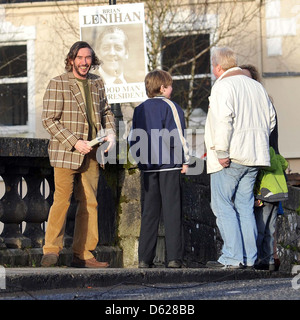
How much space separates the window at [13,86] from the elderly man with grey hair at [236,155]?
1285 centimetres

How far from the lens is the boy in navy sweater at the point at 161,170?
8398mm

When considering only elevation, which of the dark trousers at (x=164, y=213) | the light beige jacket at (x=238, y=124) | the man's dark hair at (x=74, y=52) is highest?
the man's dark hair at (x=74, y=52)

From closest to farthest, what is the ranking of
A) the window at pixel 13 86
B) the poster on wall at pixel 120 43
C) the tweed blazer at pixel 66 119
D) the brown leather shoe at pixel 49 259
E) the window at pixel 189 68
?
the brown leather shoe at pixel 49 259 < the tweed blazer at pixel 66 119 < the poster on wall at pixel 120 43 < the window at pixel 189 68 < the window at pixel 13 86

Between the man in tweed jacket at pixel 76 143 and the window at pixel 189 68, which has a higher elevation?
the window at pixel 189 68

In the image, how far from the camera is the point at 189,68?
1992cm

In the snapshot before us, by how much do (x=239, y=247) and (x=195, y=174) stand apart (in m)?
2.29

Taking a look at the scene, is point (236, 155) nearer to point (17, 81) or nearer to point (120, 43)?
point (120, 43)

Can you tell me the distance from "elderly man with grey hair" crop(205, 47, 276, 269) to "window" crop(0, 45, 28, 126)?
1285 centimetres

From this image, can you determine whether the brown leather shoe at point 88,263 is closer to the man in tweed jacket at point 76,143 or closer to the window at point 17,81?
the man in tweed jacket at point 76,143

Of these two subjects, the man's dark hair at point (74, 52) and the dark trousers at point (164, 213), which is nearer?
the man's dark hair at point (74, 52)

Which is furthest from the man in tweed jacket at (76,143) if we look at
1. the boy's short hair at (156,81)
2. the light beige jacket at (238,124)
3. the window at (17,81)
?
the window at (17,81)

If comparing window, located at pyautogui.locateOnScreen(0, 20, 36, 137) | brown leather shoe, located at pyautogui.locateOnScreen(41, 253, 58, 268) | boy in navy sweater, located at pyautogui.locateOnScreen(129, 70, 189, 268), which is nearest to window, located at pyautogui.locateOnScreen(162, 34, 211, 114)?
window, located at pyautogui.locateOnScreen(0, 20, 36, 137)
